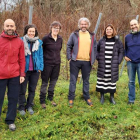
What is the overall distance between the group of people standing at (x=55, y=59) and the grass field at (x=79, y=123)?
18cm

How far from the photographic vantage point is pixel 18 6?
5414mm

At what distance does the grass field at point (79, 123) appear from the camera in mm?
3227

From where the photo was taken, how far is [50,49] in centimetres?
398

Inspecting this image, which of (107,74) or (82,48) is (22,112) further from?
(107,74)

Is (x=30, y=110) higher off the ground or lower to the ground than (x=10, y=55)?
lower

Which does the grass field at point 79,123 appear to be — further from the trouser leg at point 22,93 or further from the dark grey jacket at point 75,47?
the dark grey jacket at point 75,47

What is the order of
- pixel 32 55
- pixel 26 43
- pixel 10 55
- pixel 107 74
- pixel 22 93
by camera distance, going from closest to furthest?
pixel 10 55, pixel 26 43, pixel 32 55, pixel 22 93, pixel 107 74

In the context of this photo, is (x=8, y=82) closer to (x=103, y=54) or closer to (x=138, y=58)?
(x=103, y=54)

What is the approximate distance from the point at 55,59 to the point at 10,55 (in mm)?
1205

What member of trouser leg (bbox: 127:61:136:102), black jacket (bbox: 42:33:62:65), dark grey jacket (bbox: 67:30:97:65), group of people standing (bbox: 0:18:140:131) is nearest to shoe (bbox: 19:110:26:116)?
group of people standing (bbox: 0:18:140:131)

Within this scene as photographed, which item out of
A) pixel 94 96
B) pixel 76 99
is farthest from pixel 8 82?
pixel 94 96

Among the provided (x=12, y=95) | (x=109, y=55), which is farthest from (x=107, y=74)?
(x=12, y=95)

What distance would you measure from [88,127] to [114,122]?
65 cm

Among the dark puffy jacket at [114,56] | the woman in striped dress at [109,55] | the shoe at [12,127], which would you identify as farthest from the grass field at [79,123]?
the dark puffy jacket at [114,56]
